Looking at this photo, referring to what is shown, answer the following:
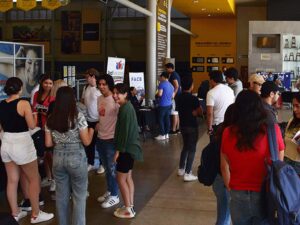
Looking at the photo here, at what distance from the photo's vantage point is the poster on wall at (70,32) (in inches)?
987

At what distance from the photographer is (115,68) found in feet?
32.4

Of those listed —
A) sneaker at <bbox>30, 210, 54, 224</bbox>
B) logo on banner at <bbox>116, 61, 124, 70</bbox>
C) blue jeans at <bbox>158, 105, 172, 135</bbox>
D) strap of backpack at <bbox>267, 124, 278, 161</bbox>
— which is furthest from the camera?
logo on banner at <bbox>116, 61, 124, 70</bbox>

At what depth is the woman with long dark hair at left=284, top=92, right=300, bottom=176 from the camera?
3.11 meters

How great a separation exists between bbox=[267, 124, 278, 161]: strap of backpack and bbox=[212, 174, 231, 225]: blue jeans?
83cm

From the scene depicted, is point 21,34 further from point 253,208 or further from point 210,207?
point 253,208

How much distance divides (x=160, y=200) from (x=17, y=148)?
1900mm

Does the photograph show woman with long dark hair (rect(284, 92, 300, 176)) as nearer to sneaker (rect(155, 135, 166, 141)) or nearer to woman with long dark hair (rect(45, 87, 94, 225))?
woman with long dark hair (rect(45, 87, 94, 225))

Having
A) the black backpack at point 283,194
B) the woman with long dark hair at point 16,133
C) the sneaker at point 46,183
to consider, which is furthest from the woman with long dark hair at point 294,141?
the sneaker at point 46,183

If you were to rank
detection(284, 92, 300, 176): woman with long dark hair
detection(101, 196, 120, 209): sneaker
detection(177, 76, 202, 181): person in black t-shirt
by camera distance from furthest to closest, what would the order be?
detection(177, 76, 202, 181): person in black t-shirt < detection(101, 196, 120, 209): sneaker < detection(284, 92, 300, 176): woman with long dark hair

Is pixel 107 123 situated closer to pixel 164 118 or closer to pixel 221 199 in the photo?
pixel 221 199

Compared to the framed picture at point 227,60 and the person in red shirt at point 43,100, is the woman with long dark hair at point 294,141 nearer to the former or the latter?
the person in red shirt at point 43,100

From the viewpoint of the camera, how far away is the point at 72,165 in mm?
3457

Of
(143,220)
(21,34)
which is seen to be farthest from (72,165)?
(21,34)

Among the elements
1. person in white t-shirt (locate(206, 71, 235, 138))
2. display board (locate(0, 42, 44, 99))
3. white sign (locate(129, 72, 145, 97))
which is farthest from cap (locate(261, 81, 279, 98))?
display board (locate(0, 42, 44, 99))
